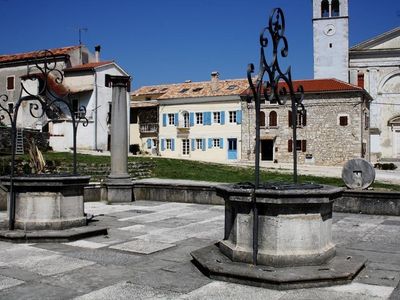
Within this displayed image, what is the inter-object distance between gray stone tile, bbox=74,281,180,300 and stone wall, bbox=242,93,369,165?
3842 cm

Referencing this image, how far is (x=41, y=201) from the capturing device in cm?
887

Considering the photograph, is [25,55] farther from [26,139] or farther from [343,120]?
[343,120]

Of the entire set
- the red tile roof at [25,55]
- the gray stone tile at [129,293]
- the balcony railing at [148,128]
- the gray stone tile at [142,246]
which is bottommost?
the gray stone tile at [142,246]

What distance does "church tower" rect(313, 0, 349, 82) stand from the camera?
175 feet

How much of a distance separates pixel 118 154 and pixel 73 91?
30884 millimetres

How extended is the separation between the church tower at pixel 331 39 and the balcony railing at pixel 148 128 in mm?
20565

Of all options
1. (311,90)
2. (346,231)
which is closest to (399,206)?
(346,231)

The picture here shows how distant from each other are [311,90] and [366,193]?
31740 mm

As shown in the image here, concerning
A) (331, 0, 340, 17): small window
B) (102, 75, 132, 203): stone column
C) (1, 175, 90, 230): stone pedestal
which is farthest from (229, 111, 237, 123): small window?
(1, 175, 90, 230): stone pedestal

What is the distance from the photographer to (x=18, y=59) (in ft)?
153

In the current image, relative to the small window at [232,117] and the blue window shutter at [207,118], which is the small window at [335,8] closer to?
the small window at [232,117]

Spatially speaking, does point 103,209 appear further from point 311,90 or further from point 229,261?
point 311,90

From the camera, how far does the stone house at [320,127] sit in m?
41.5

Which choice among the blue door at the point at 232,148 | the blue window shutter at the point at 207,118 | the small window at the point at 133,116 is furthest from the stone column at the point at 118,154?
the small window at the point at 133,116
